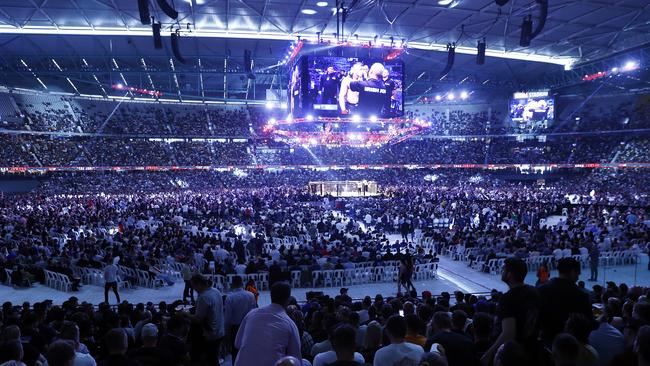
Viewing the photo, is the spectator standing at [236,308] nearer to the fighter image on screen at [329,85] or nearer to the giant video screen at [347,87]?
the giant video screen at [347,87]

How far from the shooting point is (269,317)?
10.3ft

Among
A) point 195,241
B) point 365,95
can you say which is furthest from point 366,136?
point 195,241

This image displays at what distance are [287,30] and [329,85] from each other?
6.91 metres

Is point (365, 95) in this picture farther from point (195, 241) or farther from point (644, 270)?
point (644, 270)

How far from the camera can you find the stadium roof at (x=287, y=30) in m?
22.6

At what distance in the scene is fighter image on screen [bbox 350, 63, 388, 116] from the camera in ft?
71.6

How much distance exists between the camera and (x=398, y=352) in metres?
3.23

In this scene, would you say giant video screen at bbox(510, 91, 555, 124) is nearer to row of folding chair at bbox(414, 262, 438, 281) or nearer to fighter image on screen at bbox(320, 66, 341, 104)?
fighter image on screen at bbox(320, 66, 341, 104)

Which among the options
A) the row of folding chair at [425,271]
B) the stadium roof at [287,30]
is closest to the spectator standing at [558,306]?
the row of folding chair at [425,271]

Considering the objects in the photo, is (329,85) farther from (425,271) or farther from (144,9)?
(425,271)

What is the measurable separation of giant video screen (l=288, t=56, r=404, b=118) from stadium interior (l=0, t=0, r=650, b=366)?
11 cm

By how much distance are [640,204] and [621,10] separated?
11616 millimetres

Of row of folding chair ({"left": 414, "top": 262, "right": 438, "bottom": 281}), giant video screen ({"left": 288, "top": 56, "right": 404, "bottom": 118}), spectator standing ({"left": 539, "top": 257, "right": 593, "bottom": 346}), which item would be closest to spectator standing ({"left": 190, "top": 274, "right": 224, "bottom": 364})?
spectator standing ({"left": 539, "top": 257, "right": 593, "bottom": 346})

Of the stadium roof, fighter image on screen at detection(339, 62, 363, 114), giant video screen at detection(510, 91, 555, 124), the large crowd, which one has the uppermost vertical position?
the stadium roof
